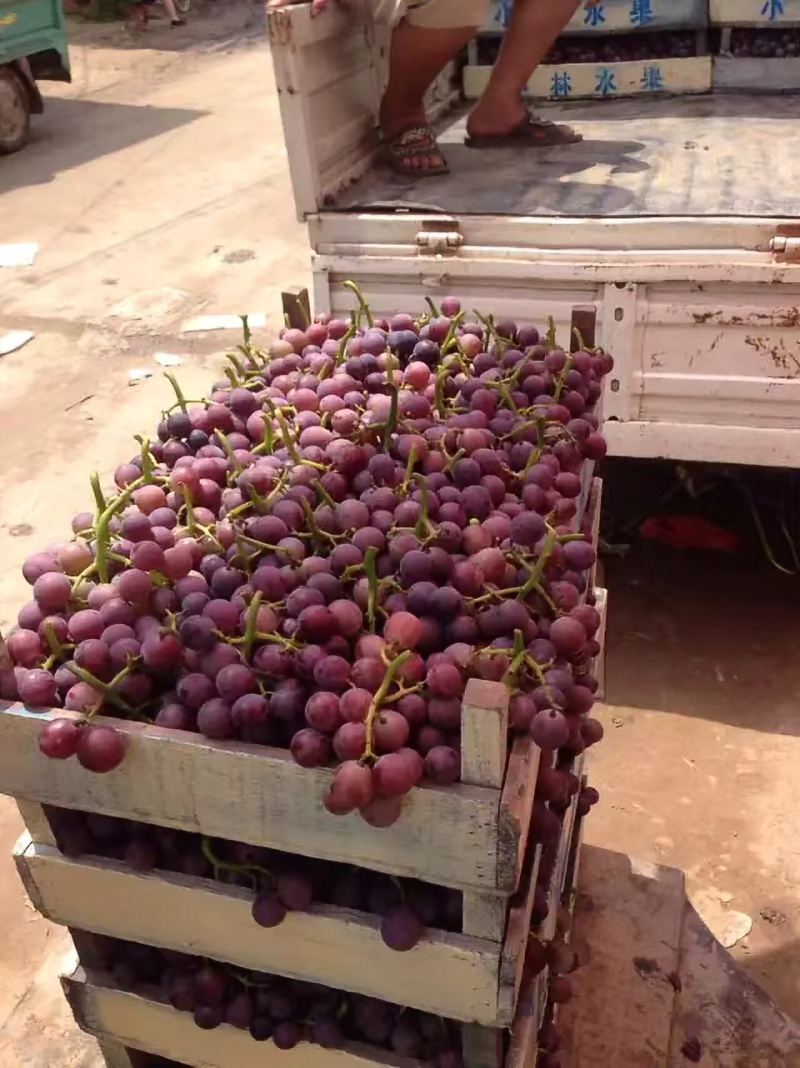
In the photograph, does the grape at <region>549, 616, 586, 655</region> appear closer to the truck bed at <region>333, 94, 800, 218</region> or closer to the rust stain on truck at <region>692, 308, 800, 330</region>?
the rust stain on truck at <region>692, 308, 800, 330</region>

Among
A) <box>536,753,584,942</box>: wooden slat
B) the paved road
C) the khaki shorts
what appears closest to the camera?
<box>536,753,584,942</box>: wooden slat

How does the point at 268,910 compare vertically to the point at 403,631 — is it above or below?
below

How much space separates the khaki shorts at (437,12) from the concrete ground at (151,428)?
2052 mm

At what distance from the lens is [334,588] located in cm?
130

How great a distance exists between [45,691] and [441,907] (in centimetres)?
56

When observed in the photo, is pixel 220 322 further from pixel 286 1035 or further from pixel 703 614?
pixel 286 1035

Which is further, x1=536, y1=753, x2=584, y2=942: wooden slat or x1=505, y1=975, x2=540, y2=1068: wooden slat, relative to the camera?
x1=536, y1=753, x2=584, y2=942: wooden slat

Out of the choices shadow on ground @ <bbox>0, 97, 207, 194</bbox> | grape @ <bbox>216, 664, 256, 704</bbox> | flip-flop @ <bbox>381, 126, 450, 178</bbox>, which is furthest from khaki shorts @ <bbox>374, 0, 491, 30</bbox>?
shadow on ground @ <bbox>0, 97, 207, 194</bbox>

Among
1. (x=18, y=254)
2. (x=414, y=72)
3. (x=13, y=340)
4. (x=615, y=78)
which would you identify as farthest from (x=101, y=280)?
(x=414, y=72)

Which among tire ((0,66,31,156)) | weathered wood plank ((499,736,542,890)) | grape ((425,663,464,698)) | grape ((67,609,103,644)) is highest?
grape ((67,609,103,644))

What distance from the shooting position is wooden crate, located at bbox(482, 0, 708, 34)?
493cm

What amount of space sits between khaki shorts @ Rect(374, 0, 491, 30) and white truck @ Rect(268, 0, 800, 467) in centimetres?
18

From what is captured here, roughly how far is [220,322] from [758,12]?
3.14 metres

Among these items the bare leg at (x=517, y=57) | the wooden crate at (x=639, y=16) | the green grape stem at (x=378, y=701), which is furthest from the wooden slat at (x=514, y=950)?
the wooden crate at (x=639, y=16)
